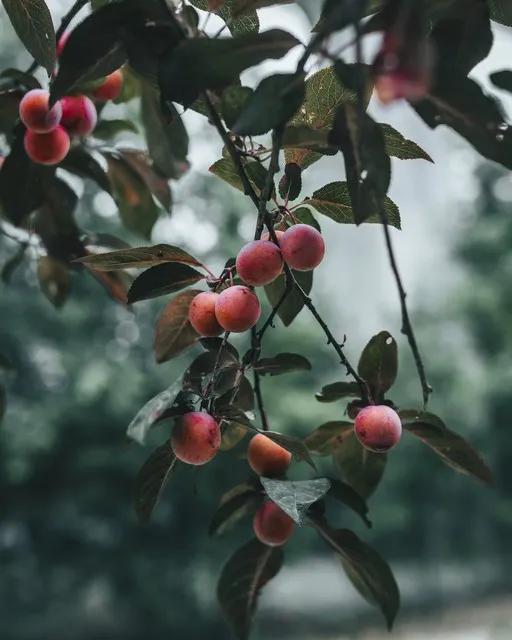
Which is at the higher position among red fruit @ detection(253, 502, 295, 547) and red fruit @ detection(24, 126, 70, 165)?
red fruit @ detection(24, 126, 70, 165)

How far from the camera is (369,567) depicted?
1.62 feet

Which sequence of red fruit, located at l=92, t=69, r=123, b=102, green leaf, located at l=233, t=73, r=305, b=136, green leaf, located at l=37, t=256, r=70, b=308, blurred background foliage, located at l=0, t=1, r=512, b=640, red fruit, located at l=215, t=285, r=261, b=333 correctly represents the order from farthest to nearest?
blurred background foliage, located at l=0, t=1, r=512, b=640 → green leaf, located at l=37, t=256, r=70, b=308 → red fruit, located at l=92, t=69, r=123, b=102 → red fruit, located at l=215, t=285, r=261, b=333 → green leaf, located at l=233, t=73, r=305, b=136

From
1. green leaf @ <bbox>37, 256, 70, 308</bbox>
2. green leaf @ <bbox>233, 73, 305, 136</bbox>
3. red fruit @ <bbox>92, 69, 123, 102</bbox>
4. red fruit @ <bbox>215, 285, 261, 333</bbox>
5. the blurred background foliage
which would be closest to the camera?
green leaf @ <bbox>233, 73, 305, 136</bbox>

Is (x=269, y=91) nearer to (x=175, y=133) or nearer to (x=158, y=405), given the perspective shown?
(x=158, y=405)

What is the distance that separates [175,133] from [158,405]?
0.34 m

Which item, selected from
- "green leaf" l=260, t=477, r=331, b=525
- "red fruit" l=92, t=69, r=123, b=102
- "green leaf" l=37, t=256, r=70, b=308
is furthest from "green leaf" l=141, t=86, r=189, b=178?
"green leaf" l=260, t=477, r=331, b=525

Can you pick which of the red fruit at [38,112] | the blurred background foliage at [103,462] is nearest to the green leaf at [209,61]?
the red fruit at [38,112]

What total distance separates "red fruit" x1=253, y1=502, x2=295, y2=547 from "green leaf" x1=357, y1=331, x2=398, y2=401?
9cm

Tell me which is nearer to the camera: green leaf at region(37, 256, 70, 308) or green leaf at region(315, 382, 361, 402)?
green leaf at region(315, 382, 361, 402)

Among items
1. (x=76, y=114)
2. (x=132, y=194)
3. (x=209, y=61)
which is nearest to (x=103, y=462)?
(x=132, y=194)

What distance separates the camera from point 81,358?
15.1 feet

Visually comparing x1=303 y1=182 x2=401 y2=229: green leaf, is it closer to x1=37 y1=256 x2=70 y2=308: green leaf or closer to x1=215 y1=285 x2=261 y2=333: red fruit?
x1=215 y1=285 x2=261 y2=333: red fruit

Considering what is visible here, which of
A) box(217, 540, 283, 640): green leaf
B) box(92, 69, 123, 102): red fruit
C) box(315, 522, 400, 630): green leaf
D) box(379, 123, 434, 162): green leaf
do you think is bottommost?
box(217, 540, 283, 640): green leaf

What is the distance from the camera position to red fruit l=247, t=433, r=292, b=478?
0.48m
